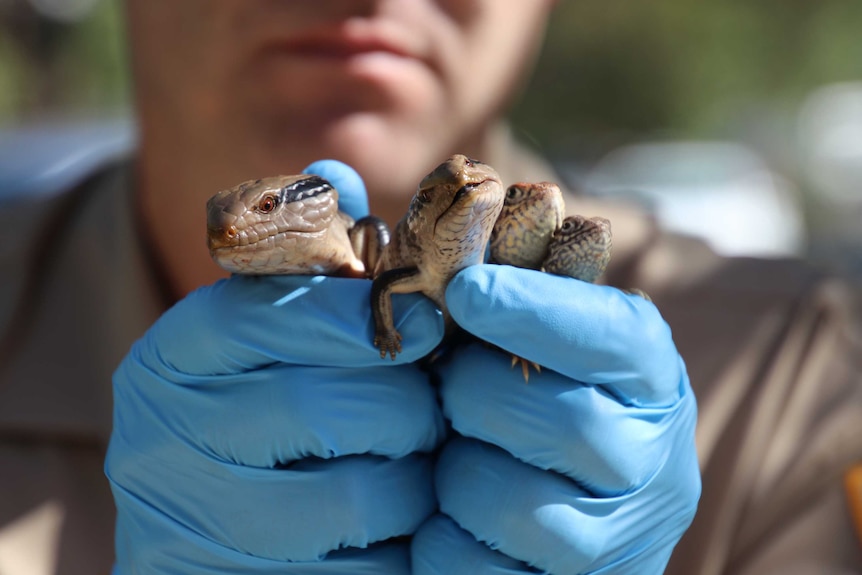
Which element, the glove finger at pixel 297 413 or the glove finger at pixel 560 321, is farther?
the glove finger at pixel 297 413

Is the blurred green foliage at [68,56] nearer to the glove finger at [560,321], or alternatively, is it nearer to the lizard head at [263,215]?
the lizard head at [263,215]

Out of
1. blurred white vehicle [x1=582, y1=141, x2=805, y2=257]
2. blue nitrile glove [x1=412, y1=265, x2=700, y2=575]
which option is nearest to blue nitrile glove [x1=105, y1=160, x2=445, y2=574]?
blue nitrile glove [x1=412, y1=265, x2=700, y2=575]

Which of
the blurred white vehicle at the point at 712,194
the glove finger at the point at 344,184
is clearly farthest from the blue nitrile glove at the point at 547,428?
the blurred white vehicle at the point at 712,194

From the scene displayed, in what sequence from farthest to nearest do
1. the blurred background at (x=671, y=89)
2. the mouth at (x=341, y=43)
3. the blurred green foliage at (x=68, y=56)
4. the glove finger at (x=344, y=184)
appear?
the blurred green foliage at (x=68, y=56) → the blurred background at (x=671, y=89) → the mouth at (x=341, y=43) → the glove finger at (x=344, y=184)

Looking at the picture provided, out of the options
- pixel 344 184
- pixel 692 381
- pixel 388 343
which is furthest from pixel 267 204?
pixel 692 381

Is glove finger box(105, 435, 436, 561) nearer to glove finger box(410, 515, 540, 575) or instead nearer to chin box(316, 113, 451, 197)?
glove finger box(410, 515, 540, 575)

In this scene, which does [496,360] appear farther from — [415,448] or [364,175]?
[364,175]

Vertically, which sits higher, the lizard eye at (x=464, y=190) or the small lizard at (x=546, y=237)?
the lizard eye at (x=464, y=190)
